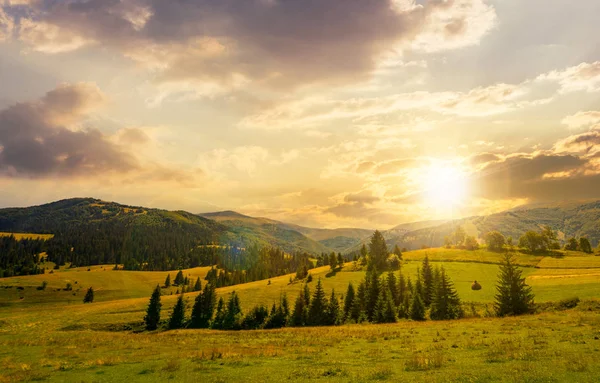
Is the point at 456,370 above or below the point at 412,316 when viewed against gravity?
above

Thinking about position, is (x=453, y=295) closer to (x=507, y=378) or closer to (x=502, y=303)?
(x=502, y=303)

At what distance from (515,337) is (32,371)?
41.3 metres

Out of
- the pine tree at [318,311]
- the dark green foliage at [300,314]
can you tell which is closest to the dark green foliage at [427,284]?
the pine tree at [318,311]

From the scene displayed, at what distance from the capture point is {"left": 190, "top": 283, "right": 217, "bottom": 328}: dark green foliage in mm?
A: 78062

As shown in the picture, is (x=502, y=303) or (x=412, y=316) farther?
(x=412, y=316)

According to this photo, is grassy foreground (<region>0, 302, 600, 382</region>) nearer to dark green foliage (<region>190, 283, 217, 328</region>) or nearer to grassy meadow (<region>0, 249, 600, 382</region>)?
grassy meadow (<region>0, 249, 600, 382</region>)

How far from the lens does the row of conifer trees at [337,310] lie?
6150 centimetres

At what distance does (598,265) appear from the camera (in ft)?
336

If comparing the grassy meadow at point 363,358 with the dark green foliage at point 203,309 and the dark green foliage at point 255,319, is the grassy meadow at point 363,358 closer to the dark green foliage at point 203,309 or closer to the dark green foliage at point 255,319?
the dark green foliage at point 255,319

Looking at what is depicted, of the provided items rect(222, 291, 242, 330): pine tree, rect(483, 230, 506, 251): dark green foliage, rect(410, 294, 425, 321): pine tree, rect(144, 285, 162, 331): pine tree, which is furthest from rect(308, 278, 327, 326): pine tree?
rect(483, 230, 506, 251): dark green foliage

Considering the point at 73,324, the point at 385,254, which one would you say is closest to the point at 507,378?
the point at 73,324

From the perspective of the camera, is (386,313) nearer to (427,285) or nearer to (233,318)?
(427,285)

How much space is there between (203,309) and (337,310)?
36.2m

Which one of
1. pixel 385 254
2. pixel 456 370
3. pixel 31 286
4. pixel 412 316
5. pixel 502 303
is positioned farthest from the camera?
pixel 31 286
